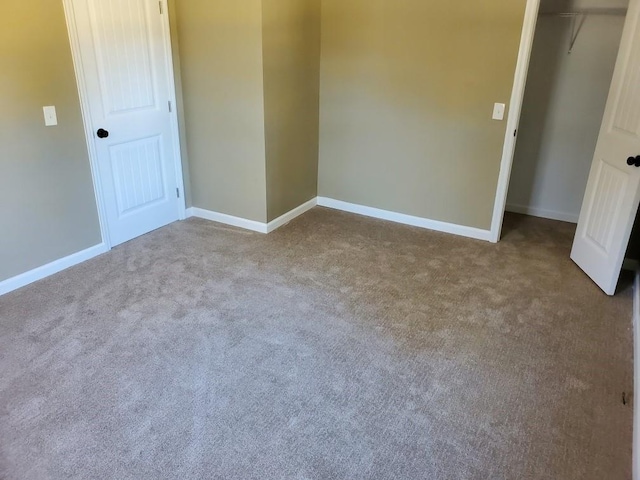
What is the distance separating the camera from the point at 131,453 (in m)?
1.96

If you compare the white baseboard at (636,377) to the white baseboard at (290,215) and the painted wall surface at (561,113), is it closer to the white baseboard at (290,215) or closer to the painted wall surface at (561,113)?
the painted wall surface at (561,113)

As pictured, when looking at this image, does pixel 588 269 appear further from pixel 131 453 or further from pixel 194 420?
pixel 131 453

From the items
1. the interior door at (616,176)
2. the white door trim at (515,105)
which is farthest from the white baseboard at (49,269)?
the interior door at (616,176)

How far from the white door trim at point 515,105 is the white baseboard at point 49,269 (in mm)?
3191

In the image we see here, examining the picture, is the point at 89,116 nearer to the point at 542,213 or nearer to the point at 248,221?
the point at 248,221

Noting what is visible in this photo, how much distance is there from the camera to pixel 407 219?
4.43 metres

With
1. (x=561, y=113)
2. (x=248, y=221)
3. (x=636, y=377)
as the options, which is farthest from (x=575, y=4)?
(x=248, y=221)

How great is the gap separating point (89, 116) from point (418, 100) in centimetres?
258

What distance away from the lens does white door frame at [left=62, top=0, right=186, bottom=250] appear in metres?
3.14

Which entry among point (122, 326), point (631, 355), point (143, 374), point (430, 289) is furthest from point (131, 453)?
point (631, 355)

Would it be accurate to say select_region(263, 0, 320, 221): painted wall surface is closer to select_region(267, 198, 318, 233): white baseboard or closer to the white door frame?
select_region(267, 198, 318, 233): white baseboard

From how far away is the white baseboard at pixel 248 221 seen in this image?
417cm

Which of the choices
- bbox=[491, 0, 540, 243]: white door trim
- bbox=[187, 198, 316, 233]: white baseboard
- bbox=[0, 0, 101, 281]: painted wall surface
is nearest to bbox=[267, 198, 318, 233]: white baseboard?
bbox=[187, 198, 316, 233]: white baseboard

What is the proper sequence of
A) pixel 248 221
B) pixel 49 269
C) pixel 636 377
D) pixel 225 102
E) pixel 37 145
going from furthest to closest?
pixel 248 221 < pixel 225 102 < pixel 49 269 < pixel 37 145 < pixel 636 377
